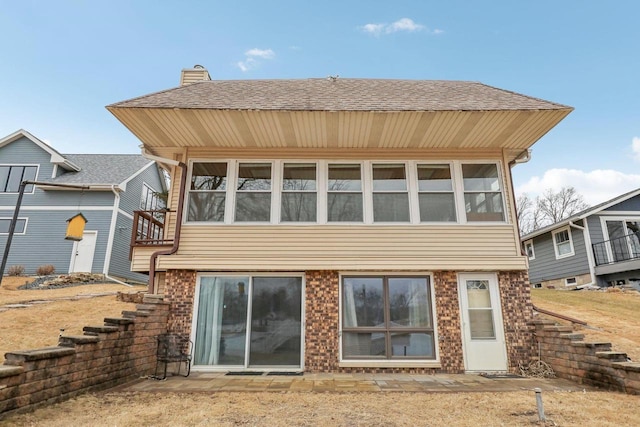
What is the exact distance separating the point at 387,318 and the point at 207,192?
4.27 metres

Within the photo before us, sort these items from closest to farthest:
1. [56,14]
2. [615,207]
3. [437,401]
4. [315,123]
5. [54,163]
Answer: [437,401] → [315,123] → [56,14] → [615,207] → [54,163]

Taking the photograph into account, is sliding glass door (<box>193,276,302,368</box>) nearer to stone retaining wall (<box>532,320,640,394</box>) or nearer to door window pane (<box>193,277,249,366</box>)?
door window pane (<box>193,277,249,366</box>)

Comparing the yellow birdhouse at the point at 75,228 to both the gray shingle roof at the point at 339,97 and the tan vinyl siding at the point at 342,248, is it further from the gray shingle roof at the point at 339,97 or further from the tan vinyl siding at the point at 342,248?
the gray shingle roof at the point at 339,97

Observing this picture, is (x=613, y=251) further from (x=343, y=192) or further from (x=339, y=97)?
(x=339, y=97)

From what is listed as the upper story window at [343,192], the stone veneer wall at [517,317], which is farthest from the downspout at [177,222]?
the stone veneer wall at [517,317]

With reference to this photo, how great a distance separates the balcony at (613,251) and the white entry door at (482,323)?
32.1ft

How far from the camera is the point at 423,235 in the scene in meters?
6.75

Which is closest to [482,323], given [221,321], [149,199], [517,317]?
[517,317]

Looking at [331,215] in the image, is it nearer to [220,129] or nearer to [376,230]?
[376,230]

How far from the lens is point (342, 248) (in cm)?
665

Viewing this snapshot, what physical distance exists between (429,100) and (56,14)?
529 inches

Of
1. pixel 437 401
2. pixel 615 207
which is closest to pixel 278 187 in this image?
pixel 437 401

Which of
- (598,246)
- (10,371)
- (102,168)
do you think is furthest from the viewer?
(102,168)

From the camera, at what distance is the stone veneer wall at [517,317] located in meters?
6.21
